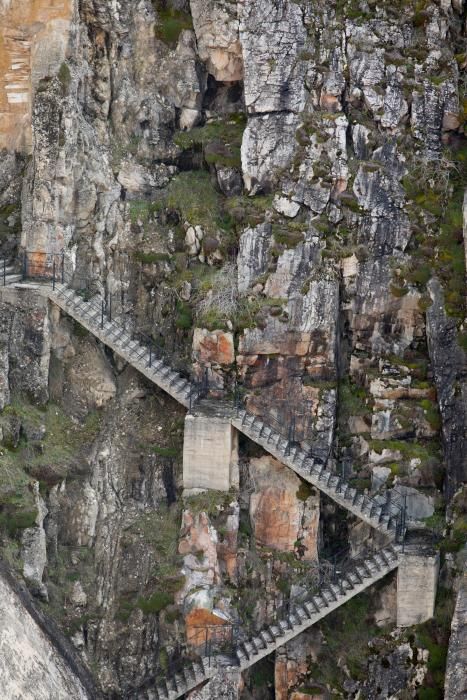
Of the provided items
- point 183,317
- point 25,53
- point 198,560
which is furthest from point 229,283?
point 25,53

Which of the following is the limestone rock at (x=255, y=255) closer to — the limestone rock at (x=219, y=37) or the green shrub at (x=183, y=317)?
the green shrub at (x=183, y=317)

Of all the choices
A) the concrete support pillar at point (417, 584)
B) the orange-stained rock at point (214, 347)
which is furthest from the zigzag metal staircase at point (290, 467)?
the orange-stained rock at point (214, 347)

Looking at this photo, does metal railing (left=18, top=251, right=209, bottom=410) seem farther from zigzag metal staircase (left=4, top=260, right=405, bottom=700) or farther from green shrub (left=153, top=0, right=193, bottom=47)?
green shrub (left=153, top=0, right=193, bottom=47)

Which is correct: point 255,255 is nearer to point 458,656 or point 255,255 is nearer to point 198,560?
point 198,560

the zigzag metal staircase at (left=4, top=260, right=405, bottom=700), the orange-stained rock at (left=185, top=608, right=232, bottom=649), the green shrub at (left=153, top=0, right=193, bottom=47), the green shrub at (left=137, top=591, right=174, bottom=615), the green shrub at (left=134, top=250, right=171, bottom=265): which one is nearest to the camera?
the zigzag metal staircase at (left=4, top=260, right=405, bottom=700)

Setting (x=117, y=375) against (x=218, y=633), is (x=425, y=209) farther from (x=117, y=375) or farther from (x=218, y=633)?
(x=218, y=633)

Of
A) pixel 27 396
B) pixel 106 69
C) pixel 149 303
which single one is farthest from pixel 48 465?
pixel 106 69

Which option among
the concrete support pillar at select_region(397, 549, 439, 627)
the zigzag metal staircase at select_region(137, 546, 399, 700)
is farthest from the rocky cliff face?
the concrete support pillar at select_region(397, 549, 439, 627)
